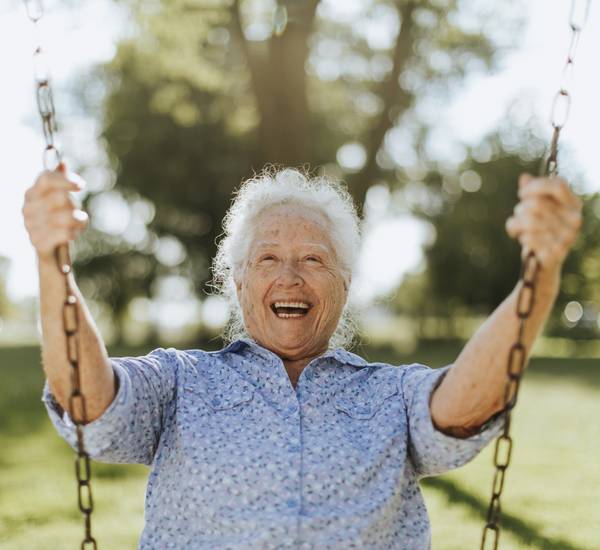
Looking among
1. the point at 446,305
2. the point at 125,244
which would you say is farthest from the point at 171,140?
the point at 446,305

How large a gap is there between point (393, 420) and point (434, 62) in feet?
44.0

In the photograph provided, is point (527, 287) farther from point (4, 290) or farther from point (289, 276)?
point (4, 290)

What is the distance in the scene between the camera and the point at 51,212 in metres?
2.07

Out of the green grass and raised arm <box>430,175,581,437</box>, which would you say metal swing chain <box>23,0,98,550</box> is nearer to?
raised arm <box>430,175,581,437</box>

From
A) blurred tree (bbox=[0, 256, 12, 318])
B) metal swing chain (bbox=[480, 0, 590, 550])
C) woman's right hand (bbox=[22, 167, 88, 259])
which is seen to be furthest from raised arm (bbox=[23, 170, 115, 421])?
blurred tree (bbox=[0, 256, 12, 318])

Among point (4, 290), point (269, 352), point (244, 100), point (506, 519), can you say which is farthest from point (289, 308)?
point (4, 290)

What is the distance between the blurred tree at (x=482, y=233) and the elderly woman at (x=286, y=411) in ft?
78.2

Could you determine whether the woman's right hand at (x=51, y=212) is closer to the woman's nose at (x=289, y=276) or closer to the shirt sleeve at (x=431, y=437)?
the woman's nose at (x=289, y=276)

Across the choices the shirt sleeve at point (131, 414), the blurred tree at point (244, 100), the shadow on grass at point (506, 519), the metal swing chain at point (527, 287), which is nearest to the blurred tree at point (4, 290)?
the blurred tree at point (244, 100)

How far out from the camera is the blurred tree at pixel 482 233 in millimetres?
28812

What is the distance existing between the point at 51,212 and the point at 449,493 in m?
5.04

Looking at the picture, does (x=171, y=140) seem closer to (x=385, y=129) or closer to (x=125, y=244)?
(x=125, y=244)

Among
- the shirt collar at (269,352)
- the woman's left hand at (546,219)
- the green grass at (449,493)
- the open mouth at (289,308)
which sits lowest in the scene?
the green grass at (449,493)

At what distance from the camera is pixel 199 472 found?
2.40 m
